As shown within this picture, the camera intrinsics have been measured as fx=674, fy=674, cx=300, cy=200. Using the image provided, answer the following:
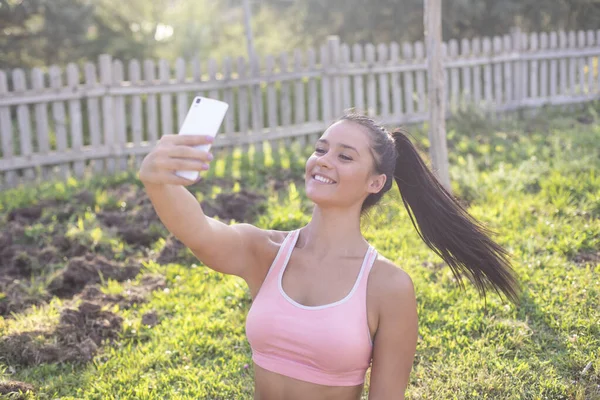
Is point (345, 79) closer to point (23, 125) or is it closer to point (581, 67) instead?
point (23, 125)

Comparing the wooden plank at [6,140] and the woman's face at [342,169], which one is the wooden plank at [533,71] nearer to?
the wooden plank at [6,140]

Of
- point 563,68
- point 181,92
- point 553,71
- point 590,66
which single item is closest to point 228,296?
point 181,92

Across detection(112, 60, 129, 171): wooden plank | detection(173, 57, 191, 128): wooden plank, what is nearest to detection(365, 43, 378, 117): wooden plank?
detection(173, 57, 191, 128): wooden plank

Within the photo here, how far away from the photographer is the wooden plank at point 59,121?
814 centimetres

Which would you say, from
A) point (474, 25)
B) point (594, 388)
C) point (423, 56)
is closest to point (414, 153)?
point (594, 388)

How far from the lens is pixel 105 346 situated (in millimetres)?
3957

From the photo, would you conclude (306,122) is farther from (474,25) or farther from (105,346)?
(105,346)

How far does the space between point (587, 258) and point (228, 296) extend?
2.42 metres

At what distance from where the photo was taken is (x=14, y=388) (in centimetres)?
343

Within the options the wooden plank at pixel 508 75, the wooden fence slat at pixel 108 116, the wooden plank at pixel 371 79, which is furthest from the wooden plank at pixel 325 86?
the wooden plank at pixel 508 75

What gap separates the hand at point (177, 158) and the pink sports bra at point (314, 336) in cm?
73

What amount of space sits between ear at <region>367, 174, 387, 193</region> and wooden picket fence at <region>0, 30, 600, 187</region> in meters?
6.20

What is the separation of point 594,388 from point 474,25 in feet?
36.8

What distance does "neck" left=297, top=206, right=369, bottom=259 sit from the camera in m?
2.68
